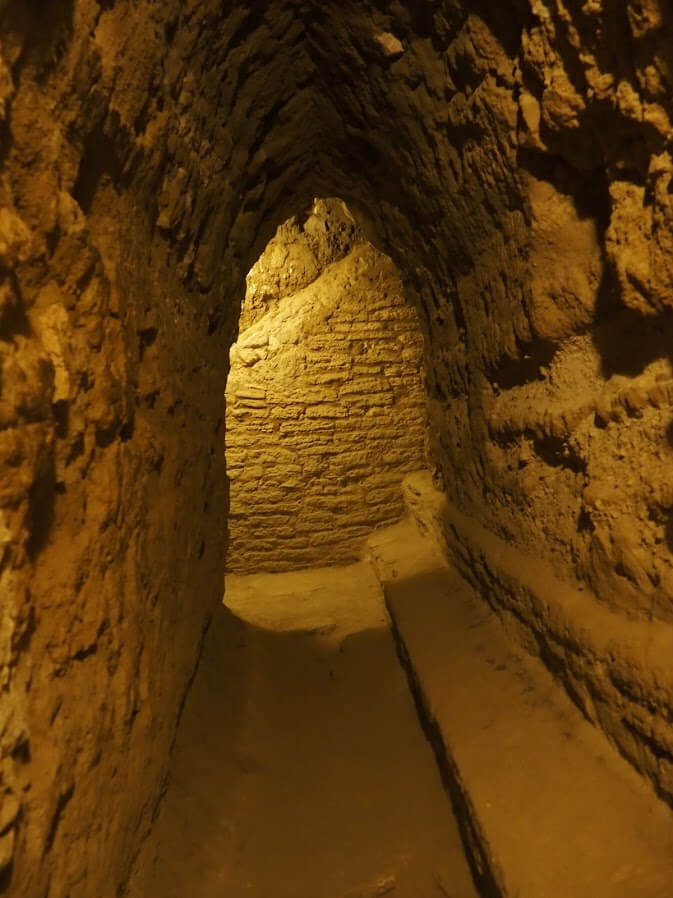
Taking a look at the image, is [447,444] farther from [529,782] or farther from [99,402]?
[99,402]

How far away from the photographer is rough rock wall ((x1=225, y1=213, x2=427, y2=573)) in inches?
226

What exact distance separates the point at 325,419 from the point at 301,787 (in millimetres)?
3815

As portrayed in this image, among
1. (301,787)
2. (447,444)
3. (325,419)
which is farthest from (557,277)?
(325,419)

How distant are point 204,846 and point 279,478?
3963mm

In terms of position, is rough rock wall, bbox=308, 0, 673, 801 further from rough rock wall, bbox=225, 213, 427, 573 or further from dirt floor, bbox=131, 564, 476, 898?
rough rock wall, bbox=225, 213, 427, 573

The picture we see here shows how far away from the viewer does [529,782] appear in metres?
1.64

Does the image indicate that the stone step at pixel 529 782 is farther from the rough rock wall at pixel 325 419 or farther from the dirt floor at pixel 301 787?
the rough rock wall at pixel 325 419

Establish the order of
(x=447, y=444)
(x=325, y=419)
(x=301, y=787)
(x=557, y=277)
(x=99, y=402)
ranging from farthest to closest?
(x=325, y=419), (x=447, y=444), (x=301, y=787), (x=557, y=277), (x=99, y=402)

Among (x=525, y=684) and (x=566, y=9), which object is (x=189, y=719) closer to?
(x=525, y=684)

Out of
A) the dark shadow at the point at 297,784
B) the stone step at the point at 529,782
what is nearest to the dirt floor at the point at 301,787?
the dark shadow at the point at 297,784

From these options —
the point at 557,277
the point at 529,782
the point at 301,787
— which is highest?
the point at 557,277

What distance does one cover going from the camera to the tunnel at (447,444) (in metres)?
1.18

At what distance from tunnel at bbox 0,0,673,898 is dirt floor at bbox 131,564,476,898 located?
0.5 inches

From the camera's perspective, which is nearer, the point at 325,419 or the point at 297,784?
the point at 297,784
